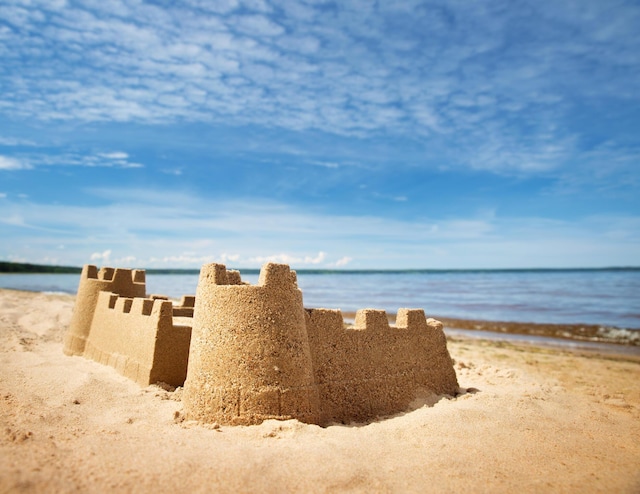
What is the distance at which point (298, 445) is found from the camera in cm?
523

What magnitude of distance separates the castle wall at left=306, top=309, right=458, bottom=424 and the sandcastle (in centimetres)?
2

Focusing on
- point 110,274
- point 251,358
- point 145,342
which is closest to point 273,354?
point 251,358

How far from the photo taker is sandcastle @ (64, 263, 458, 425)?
5777mm

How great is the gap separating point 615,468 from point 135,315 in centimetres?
798

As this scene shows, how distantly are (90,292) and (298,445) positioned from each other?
8135mm

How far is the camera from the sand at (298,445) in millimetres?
4418

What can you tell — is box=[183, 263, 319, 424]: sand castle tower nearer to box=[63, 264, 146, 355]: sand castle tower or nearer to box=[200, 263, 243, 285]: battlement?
box=[200, 263, 243, 285]: battlement

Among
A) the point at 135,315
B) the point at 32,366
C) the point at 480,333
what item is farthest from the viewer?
the point at 480,333

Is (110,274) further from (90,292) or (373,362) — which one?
(373,362)

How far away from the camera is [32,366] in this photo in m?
9.36

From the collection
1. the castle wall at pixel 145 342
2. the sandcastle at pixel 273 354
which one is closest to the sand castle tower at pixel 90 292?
the castle wall at pixel 145 342

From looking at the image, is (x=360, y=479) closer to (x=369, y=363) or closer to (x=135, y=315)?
(x=369, y=363)

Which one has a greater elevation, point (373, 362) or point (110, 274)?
point (110, 274)

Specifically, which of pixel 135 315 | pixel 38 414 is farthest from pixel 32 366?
pixel 38 414
